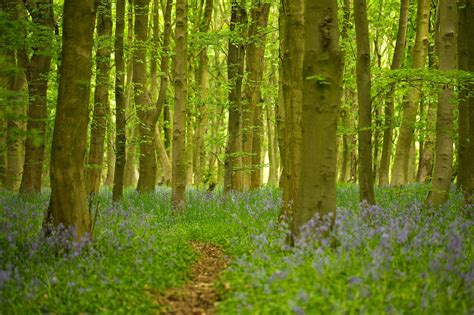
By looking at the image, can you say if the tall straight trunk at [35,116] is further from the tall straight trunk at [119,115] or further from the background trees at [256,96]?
the tall straight trunk at [119,115]

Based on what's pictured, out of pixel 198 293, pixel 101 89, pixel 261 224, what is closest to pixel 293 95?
pixel 261 224

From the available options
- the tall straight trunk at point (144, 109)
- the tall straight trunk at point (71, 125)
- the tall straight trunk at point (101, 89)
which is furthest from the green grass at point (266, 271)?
the tall straight trunk at point (144, 109)

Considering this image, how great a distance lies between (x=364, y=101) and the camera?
356 inches

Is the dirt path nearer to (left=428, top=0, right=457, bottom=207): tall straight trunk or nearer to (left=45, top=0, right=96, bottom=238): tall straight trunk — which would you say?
(left=45, top=0, right=96, bottom=238): tall straight trunk

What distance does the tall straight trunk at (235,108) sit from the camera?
45.8 feet

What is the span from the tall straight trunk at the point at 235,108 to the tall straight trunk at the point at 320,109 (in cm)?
720

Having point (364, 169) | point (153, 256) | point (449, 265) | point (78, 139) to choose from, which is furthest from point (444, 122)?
point (78, 139)

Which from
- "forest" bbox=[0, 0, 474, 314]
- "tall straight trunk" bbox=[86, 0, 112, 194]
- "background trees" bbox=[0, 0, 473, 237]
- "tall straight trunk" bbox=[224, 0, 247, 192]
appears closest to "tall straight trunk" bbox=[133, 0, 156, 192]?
"background trees" bbox=[0, 0, 473, 237]

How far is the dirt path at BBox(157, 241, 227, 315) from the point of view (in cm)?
527

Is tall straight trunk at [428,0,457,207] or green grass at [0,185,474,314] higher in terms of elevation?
tall straight trunk at [428,0,457,207]

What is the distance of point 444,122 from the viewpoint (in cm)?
914

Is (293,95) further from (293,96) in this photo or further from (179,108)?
(179,108)

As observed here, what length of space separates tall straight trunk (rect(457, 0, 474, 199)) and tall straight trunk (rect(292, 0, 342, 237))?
14.7 feet

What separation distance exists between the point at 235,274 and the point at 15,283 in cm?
249
